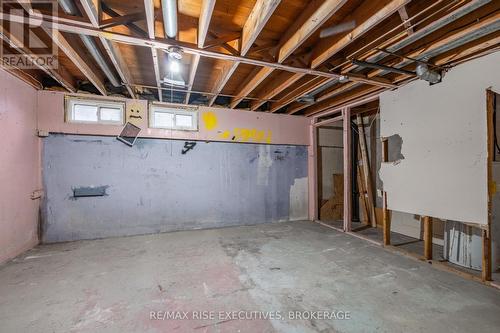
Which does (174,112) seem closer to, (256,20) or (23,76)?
(23,76)

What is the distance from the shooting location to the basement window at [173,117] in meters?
A: 4.04

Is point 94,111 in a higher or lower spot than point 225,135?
higher

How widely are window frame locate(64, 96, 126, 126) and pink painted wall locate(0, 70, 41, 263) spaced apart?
1.30ft

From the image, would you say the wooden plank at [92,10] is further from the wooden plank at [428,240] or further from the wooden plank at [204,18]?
the wooden plank at [428,240]

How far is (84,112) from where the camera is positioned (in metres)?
3.70

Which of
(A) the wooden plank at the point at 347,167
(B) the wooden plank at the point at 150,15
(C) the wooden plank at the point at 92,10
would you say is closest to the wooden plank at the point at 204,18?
(B) the wooden plank at the point at 150,15

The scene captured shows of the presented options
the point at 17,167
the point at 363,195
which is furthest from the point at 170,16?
the point at 363,195

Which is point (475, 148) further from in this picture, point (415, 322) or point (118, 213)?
point (118, 213)

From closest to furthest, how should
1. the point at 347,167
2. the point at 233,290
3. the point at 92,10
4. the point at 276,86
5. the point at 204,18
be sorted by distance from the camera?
the point at 92,10
the point at 204,18
the point at 233,290
the point at 276,86
the point at 347,167

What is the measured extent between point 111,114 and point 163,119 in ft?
2.68

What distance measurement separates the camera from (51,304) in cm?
192

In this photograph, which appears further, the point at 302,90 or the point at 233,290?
the point at 302,90

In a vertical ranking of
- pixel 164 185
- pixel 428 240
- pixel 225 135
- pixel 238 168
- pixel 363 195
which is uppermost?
pixel 225 135

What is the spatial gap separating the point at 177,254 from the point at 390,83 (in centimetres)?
367
